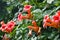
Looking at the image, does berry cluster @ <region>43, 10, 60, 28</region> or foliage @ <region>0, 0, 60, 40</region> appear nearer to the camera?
berry cluster @ <region>43, 10, 60, 28</region>

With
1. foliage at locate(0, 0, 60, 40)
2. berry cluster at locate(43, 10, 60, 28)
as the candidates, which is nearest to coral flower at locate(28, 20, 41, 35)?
foliage at locate(0, 0, 60, 40)

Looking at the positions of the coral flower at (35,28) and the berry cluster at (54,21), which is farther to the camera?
the coral flower at (35,28)

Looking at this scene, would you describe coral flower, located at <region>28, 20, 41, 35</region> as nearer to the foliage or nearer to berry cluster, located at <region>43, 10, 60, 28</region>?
the foliage

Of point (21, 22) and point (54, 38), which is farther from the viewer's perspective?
point (21, 22)

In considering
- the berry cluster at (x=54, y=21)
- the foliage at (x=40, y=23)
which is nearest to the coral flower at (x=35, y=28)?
the foliage at (x=40, y=23)

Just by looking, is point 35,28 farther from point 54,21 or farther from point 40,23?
point 54,21

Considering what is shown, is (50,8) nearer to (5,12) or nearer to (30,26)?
(30,26)

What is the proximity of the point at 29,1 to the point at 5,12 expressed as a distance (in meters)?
1.14

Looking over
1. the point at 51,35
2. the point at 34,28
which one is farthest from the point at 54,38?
the point at 34,28

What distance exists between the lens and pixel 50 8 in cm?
248

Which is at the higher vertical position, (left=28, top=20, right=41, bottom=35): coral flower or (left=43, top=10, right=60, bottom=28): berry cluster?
(left=43, top=10, right=60, bottom=28): berry cluster

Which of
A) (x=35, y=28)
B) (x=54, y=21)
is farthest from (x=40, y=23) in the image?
(x=54, y=21)

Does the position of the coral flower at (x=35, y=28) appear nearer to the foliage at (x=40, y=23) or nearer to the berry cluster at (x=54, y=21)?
the foliage at (x=40, y=23)

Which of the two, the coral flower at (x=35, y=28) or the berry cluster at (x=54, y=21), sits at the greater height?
the berry cluster at (x=54, y=21)
